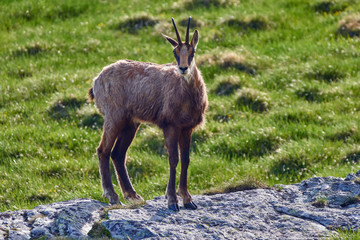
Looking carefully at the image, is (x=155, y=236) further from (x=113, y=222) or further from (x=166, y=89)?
(x=166, y=89)

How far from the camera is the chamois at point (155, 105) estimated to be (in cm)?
841

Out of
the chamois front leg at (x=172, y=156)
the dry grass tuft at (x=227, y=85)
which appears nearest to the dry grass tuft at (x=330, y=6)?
the dry grass tuft at (x=227, y=85)

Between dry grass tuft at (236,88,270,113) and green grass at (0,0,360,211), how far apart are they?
0.03 metres

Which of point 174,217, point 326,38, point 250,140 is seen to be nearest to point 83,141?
point 250,140

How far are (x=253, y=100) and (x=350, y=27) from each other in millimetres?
5547

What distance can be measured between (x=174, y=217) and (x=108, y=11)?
47.7 ft

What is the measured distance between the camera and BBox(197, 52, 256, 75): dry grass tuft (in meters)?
16.2

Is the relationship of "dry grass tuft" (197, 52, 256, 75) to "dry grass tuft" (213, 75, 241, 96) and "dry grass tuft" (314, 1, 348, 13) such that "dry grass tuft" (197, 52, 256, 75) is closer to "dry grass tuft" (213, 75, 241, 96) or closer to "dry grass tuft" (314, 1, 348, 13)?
"dry grass tuft" (213, 75, 241, 96)

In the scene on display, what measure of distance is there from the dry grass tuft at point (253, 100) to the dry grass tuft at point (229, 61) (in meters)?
1.63

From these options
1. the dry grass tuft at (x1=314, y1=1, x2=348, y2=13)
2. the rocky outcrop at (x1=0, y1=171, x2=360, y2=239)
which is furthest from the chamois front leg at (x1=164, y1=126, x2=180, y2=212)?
the dry grass tuft at (x1=314, y1=1, x2=348, y2=13)

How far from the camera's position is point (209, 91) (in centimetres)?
1510

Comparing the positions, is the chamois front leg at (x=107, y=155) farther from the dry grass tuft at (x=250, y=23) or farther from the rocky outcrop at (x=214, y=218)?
the dry grass tuft at (x=250, y=23)

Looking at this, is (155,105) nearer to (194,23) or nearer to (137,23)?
(194,23)

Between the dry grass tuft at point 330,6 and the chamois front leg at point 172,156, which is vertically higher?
the dry grass tuft at point 330,6
